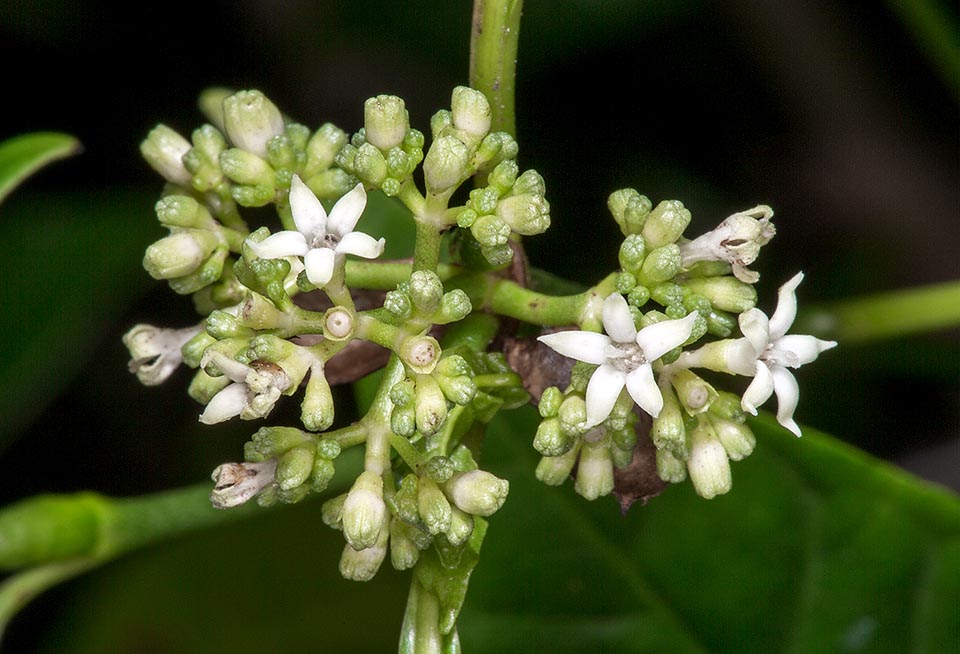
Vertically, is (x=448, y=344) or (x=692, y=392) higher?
(x=448, y=344)

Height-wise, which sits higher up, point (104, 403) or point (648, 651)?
point (104, 403)

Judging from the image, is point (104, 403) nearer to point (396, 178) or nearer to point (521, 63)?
point (521, 63)

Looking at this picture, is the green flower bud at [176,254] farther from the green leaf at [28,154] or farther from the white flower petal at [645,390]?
the white flower petal at [645,390]

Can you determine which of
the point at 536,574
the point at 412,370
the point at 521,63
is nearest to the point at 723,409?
the point at 412,370

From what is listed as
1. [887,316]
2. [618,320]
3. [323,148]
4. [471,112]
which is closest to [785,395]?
[618,320]

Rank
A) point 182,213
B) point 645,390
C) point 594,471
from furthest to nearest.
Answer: point 182,213 → point 594,471 → point 645,390

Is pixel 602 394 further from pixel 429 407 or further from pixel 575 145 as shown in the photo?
pixel 575 145

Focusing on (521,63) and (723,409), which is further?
(521,63)
